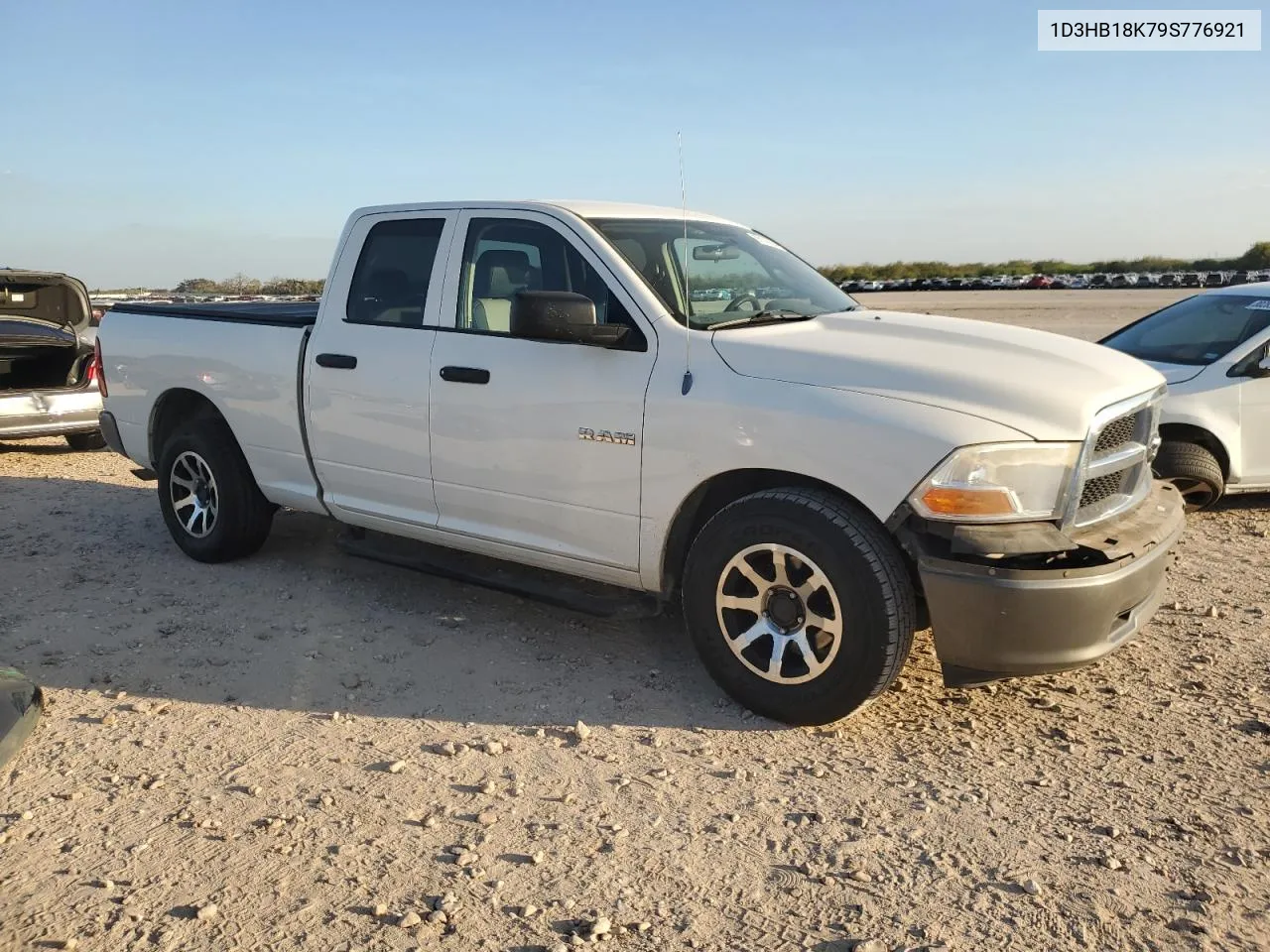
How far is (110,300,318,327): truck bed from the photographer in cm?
560

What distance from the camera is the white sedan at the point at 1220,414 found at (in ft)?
22.2

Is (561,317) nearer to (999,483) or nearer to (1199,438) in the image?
(999,483)

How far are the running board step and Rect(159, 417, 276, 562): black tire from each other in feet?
2.15

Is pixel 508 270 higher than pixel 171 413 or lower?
higher

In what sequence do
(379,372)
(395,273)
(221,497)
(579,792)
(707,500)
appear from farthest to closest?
(221,497)
(395,273)
(379,372)
(707,500)
(579,792)

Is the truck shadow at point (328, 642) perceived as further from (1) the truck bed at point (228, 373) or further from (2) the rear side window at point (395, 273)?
(2) the rear side window at point (395, 273)

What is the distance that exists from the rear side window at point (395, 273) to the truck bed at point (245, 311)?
0.39 m

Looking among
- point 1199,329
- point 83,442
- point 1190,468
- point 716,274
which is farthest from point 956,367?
point 83,442

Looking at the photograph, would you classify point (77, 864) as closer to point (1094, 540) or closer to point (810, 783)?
point (810, 783)

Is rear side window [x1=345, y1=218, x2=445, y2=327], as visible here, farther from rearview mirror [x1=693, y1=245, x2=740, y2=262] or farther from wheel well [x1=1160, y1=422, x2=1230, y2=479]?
wheel well [x1=1160, y1=422, x2=1230, y2=479]

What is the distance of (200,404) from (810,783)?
14.1ft

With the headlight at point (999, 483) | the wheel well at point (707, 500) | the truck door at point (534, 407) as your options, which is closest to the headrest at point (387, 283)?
the truck door at point (534, 407)

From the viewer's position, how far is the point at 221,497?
5.89 metres

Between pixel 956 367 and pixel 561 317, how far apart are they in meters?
1.49
